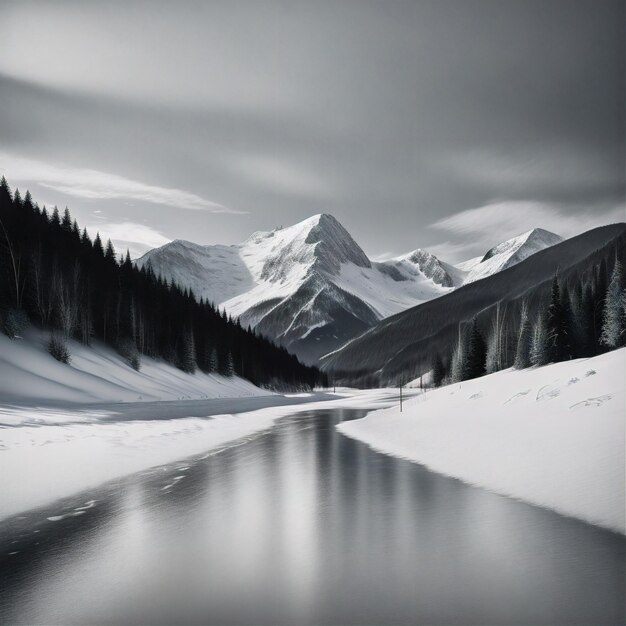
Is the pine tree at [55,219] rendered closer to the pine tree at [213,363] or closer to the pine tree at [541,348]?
the pine tree at [213,363]

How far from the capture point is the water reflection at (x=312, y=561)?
22.4 feet

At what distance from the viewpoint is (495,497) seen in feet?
43.1

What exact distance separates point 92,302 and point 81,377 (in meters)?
28.5

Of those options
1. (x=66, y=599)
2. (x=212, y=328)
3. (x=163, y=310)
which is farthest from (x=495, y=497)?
(x=212, y=328)

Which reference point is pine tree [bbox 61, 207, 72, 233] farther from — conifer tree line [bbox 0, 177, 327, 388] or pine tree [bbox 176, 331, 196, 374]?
pine tree [bbox 176, 331, 196, 374]

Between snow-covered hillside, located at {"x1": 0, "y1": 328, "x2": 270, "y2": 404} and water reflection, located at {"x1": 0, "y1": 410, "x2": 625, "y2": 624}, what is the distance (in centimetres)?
2758

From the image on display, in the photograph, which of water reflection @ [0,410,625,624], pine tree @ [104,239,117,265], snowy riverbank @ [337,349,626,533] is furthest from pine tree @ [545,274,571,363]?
pine tree @ [104,239,117,265]

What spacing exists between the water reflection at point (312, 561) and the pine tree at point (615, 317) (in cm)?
6211

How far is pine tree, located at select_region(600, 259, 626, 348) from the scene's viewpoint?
64.6 m

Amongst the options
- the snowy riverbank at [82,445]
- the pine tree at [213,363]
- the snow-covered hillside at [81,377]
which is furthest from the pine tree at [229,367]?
the snowy riverbank at [82,445]

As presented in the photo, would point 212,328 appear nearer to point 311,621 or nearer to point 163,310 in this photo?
point 163,310

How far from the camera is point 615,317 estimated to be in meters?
65.6

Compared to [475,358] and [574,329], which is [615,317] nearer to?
[574,329]

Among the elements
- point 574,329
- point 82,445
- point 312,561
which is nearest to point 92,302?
point 82,445
